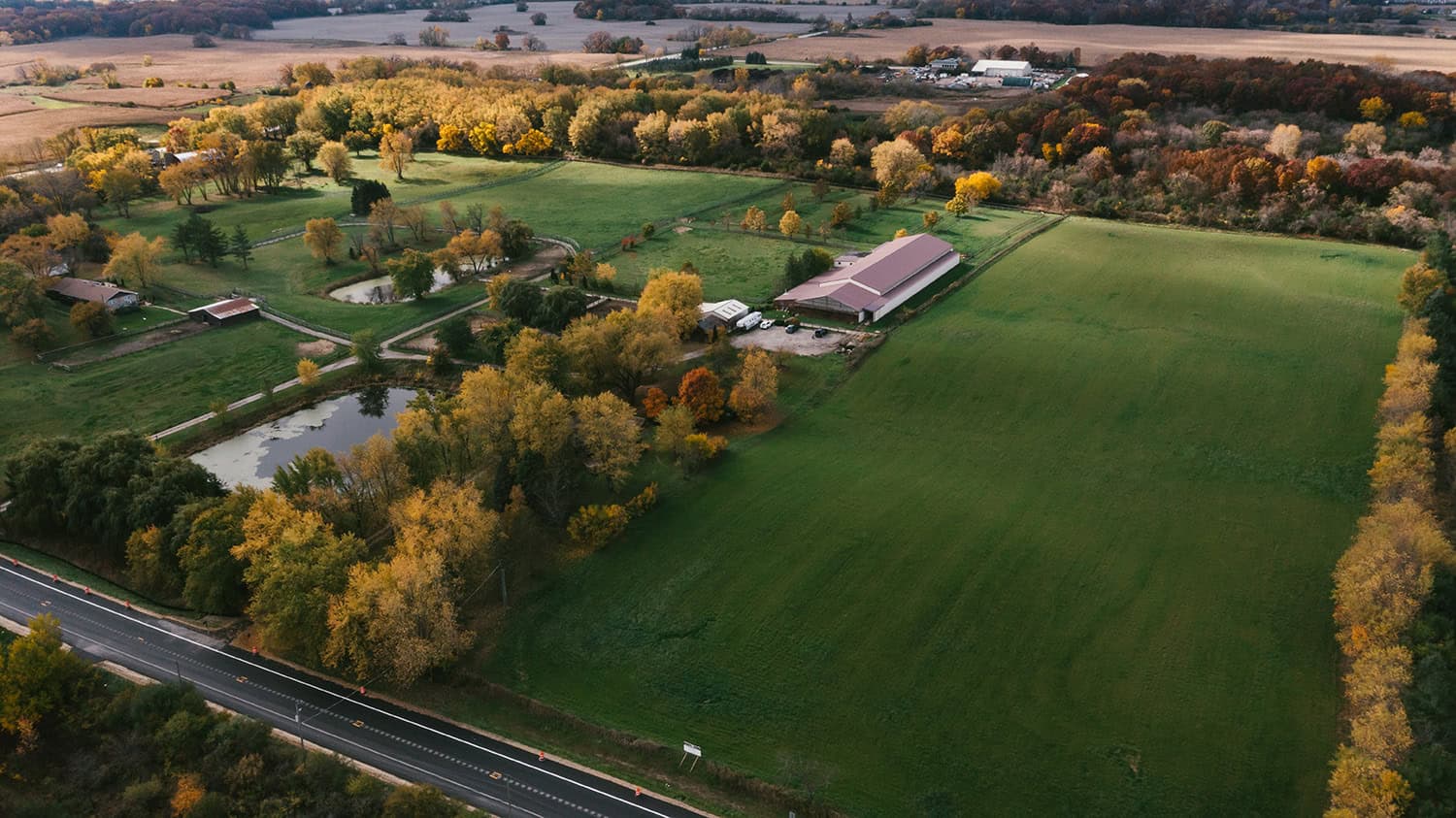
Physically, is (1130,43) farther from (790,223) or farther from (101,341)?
(101,341)

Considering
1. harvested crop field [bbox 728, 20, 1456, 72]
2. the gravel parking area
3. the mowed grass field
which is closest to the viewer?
the mowed grass field

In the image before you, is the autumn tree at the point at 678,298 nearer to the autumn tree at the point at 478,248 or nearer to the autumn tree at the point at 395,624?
the autumn tree at the point at 478,248

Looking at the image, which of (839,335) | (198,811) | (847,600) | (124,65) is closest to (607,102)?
(839,335)

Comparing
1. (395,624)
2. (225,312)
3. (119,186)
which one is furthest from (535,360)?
(119,186)

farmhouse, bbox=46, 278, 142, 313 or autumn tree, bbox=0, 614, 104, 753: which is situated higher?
farmhouse, bbox=46, 278, 142, 313

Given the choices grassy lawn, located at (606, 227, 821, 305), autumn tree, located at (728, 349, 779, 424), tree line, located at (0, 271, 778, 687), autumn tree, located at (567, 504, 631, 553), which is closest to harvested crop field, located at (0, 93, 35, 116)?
grassy lawn, located at (606, 227, 821, 305)

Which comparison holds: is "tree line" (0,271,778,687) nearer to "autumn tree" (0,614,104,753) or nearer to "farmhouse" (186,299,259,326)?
"autumn tree" (0,614,104,753)
